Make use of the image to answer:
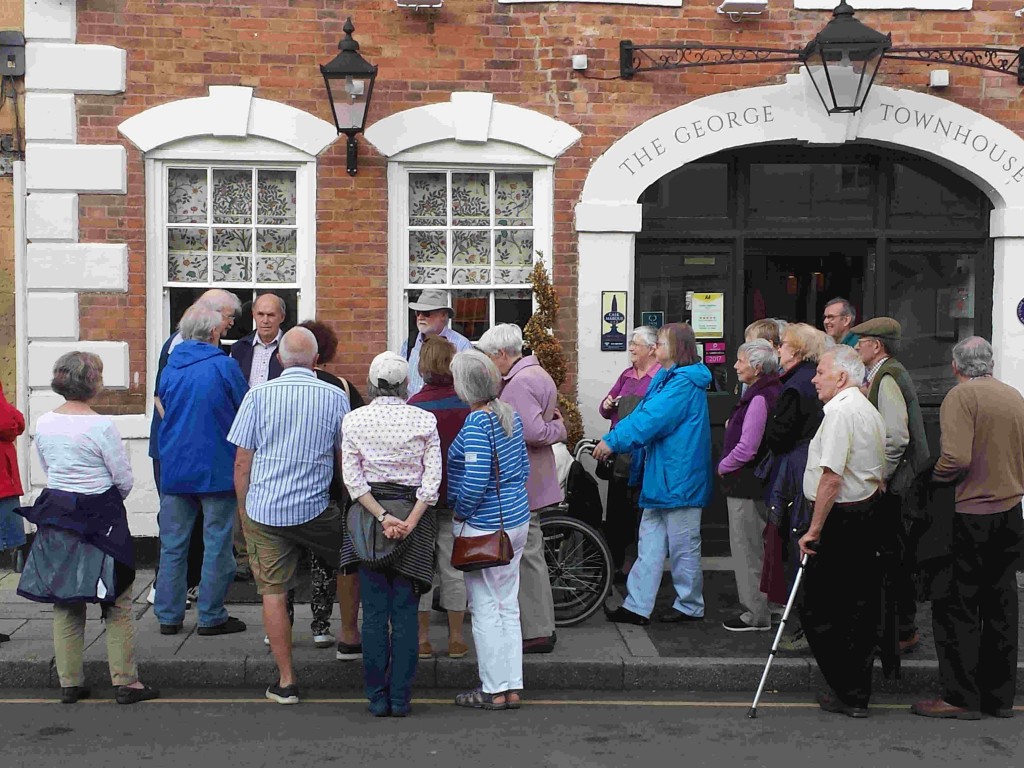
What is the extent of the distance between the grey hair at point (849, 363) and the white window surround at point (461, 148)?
3354 mm

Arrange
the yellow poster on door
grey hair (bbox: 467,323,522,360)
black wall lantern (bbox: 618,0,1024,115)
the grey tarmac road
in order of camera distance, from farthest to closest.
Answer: the yellow poster on door
black wall lantern (bbox: 618,0,1024,115)
grey hair (bbox: 467,323,522,360)
the grey tarmac road

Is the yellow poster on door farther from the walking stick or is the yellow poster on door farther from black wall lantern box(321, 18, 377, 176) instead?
the walking stick

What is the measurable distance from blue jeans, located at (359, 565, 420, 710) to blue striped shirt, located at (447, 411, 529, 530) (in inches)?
19.0

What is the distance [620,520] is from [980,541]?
281 centimetres

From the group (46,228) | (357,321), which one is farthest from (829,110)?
(46,228)

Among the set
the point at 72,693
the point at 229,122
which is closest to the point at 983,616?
the point at 72,693

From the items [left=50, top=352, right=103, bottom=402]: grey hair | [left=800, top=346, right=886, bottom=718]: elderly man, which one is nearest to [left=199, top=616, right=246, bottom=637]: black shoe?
[left=50, top=352, right=103, bottom=402]: grey hair

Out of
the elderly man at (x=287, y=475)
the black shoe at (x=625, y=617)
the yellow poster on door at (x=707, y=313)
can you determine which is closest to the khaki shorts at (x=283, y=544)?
the elderly man at (x=287, y=475)

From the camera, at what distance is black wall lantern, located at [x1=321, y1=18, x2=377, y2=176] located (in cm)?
849

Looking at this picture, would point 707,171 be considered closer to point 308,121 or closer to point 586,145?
point 586,145

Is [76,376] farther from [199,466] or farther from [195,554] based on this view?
[195,554]

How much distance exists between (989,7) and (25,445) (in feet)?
25.2

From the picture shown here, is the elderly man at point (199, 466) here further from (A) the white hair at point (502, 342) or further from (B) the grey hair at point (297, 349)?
(A) the white hair at point (502, 342)

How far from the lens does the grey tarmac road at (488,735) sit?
216 inches
